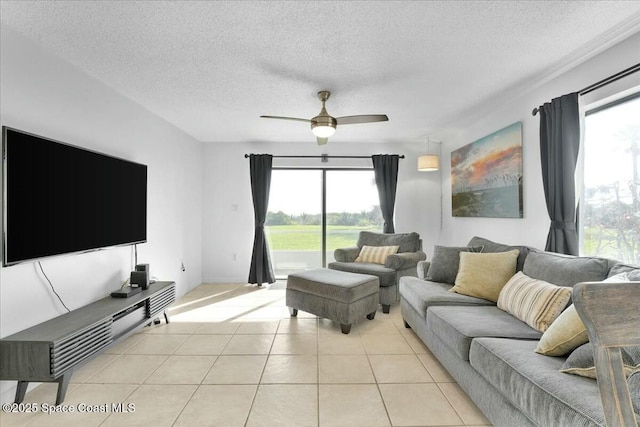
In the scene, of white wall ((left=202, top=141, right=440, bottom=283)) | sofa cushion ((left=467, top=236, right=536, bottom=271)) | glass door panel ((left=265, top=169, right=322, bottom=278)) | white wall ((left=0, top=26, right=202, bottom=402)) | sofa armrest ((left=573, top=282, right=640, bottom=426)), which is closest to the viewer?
sofa armrest ((left=573, top=282, right=640, bottom=426))

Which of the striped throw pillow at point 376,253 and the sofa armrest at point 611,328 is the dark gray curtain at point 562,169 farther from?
the sofa armrest at point 611,328

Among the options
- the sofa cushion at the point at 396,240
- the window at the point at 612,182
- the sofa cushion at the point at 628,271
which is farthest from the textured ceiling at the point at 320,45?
the sofa cushion at the point at 396,240

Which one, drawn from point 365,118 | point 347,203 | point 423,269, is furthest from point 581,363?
point 347,203

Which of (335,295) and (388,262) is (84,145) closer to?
(335,295)

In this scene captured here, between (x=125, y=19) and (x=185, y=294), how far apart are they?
373cm

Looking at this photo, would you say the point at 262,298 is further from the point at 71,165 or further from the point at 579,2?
the point at 579,2

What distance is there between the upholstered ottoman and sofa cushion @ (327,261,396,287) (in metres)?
0.27

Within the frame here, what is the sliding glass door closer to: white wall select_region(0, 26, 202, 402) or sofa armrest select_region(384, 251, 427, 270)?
sofa armrest select_region(384, 251, 427, 270)

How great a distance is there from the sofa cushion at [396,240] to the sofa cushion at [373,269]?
0.52 meters

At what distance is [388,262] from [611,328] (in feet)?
11.0

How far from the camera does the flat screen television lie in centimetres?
196

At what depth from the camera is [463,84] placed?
9.89ft

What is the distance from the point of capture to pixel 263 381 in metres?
2.23

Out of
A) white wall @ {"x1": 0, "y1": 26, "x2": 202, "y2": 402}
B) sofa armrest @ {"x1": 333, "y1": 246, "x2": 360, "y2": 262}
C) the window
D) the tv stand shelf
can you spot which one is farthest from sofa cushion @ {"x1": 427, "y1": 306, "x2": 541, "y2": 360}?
white wall @ {"x1": 0, "y1": 26, "x2": 202, "y2": 402}
